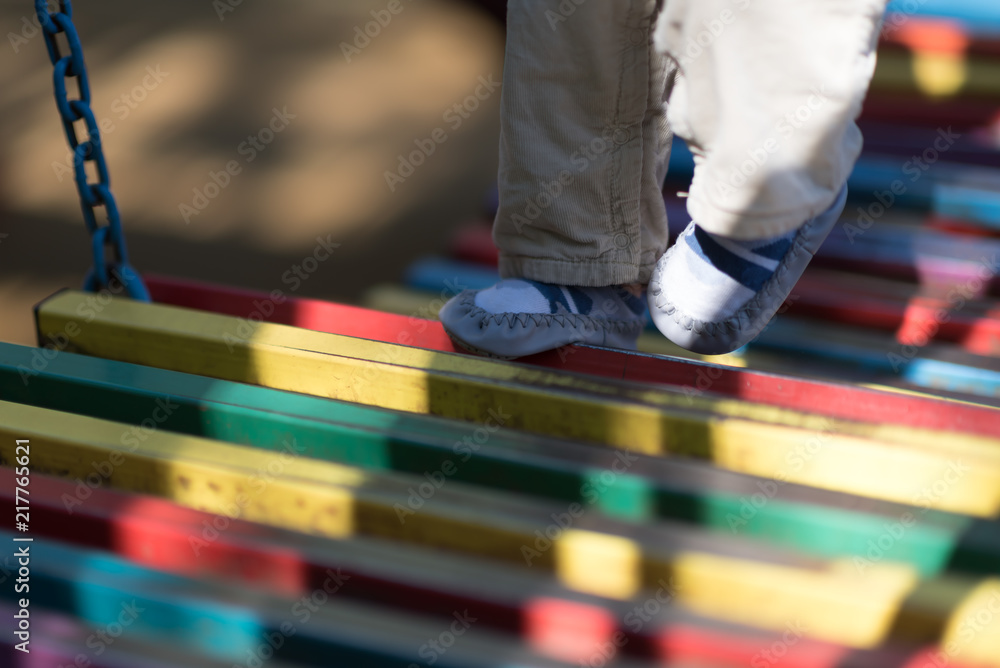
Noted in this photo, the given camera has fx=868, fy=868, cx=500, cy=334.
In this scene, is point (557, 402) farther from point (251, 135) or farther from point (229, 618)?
point (251, 135)

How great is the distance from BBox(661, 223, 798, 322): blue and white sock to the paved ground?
99 centimetres

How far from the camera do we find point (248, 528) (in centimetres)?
91

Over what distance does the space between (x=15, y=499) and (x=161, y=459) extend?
16 centimetres

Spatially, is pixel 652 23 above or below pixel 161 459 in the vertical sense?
above

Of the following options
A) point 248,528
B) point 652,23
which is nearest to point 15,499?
point 248,528

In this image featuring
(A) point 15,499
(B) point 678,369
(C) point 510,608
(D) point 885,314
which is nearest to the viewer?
(C) point 510,608

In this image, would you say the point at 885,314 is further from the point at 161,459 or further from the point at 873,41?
the point at 161,459

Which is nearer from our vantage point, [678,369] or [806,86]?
[806,86]

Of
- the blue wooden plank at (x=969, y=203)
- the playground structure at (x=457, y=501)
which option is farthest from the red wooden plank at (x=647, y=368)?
the blue wooden plank at (x=969, y=203)

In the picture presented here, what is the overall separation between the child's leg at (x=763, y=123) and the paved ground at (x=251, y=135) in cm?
106

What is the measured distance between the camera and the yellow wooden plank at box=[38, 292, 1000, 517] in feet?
2.85

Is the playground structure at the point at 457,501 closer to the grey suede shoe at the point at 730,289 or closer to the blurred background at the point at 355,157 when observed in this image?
the grey suede shoe at the point at 730,289

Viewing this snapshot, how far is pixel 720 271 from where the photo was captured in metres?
1.01

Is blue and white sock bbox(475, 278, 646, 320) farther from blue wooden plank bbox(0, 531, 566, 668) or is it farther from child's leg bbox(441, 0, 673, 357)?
blue wooden plank bbox(0, 531, 566, 668)
